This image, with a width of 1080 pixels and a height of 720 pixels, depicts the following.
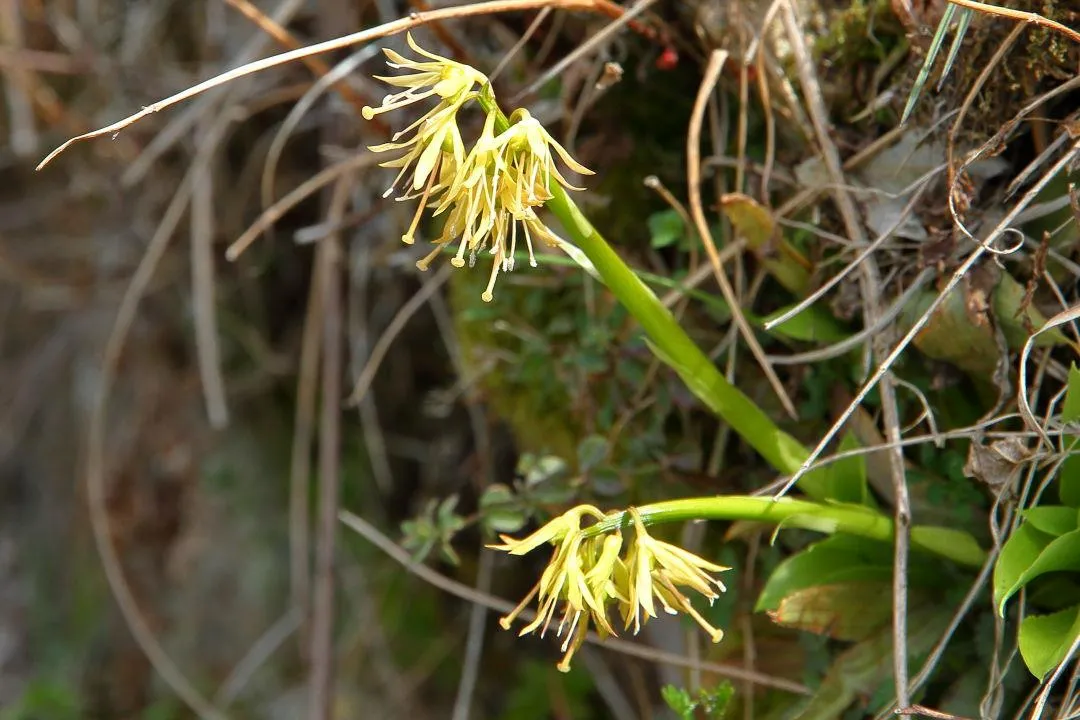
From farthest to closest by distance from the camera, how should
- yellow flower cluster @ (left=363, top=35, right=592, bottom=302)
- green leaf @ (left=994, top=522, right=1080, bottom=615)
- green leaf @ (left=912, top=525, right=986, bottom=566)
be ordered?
green leaf @ (left=912, top=525, right=986, bottom=566), green leaf @ (left=994, top=522, right=1080, bottom=615), yellow flower cluster @ (left=363, top=35, right=592, bottom=302)

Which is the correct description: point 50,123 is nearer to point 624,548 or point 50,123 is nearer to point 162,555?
point 162,555

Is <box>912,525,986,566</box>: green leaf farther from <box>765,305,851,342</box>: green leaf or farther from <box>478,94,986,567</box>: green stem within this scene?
<box>765,305,851,342</box>: green leaf

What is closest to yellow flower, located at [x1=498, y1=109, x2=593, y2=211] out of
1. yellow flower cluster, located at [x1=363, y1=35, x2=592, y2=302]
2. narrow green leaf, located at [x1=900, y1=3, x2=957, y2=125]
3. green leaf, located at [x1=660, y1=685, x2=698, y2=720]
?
yellow flower cluster, located at [x1=363, y1=35, x2=592, y2=302]

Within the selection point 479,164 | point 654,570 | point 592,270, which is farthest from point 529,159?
point 654,570

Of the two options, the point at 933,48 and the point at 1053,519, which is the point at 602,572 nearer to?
the point at 1053,519

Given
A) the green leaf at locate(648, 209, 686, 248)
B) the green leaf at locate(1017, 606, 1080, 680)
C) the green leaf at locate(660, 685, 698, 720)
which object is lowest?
the green leaf at locate(660, 685, 698, 720)

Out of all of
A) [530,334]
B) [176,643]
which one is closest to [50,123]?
[176,643]
